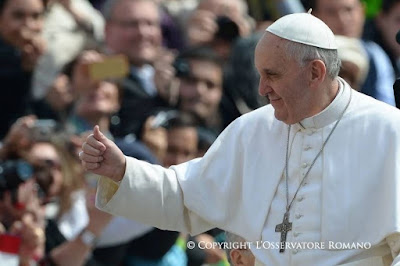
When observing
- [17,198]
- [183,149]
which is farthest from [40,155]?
[183,149]

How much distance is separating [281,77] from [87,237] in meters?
2.47

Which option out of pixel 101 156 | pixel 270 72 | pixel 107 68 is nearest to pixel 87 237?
pixel 107 68

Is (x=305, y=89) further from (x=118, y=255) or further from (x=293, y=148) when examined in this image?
(x=118, y=255)

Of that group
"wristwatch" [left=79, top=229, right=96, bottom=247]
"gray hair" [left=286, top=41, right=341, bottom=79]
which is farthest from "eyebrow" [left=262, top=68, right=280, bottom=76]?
"wristwatch" [left=79, top=229, right=96, bottom=247]

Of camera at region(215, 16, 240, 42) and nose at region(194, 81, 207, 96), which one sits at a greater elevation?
camera at region(215, 16, 240, 42)

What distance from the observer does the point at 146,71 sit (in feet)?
36.0

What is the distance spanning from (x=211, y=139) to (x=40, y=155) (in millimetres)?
1461

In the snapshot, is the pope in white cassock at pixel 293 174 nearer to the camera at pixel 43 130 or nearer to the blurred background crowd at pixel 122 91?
the blurred background crowd at pixel 122 91

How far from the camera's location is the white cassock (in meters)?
6.38

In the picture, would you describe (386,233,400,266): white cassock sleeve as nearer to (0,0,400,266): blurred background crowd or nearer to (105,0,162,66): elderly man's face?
(0,0,400,266): blurred background crowd

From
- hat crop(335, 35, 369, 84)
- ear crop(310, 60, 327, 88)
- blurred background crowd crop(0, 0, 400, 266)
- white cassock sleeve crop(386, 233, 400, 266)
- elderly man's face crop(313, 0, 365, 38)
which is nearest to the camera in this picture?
white cassock sleeve crop(386, 233, 400, 266)

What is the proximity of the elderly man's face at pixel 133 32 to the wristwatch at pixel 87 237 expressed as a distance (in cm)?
266

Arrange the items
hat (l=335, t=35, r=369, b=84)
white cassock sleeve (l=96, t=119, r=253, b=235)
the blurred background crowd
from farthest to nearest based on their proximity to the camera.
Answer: hat (l=335, t=35, r=369, b=84), the blurred background crowd, white cassock sleeve (l=96, t=119, r=253, b=235)

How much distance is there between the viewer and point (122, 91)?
10172 millimetres
